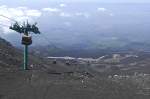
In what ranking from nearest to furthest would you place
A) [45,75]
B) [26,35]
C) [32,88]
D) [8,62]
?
[32,88] → [45,75] → [26,35] → [8,62]

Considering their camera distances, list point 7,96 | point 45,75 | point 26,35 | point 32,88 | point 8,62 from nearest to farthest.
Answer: point 7,96 → point 32,88 → point 45,75 → point 26,35 → point 8,62

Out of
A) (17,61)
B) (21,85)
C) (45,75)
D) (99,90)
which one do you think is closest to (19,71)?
(45,75)

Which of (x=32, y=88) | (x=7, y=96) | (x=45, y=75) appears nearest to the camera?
(x=7, y=96)

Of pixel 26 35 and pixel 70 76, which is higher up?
pixel 26 35

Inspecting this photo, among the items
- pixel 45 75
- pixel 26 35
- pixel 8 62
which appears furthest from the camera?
pixel 8 62

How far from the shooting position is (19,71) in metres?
57.9

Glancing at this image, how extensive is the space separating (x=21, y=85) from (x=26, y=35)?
1291 cm

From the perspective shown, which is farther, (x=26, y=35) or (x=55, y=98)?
(x=26, y=35)

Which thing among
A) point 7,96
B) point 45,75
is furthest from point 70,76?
point 7,96

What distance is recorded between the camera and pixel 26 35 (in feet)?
205

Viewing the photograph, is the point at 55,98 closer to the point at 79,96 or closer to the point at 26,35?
the point at 79,96

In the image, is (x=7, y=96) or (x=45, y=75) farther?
(x=45, y=75)

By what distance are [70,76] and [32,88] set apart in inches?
332

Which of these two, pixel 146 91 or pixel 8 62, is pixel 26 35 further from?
pixel 146 91
